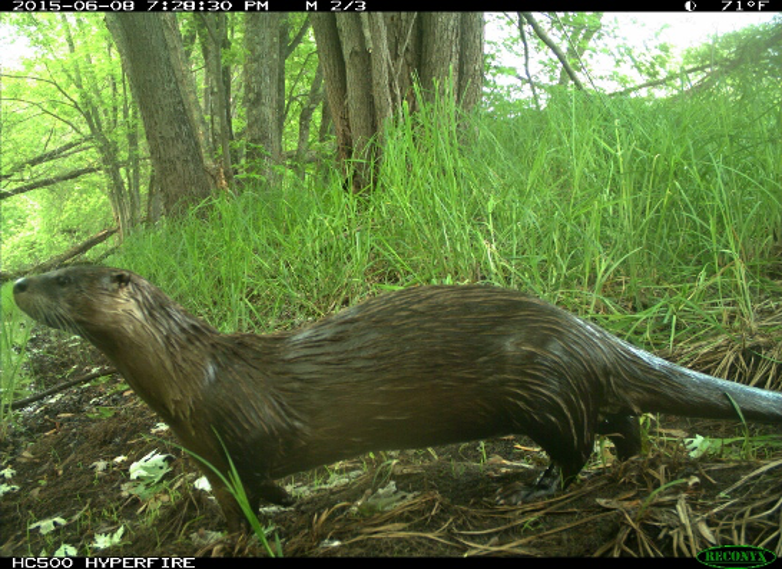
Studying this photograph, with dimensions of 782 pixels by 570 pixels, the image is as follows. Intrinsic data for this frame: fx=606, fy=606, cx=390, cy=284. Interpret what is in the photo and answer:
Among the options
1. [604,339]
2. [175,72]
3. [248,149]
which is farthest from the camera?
[248,149]

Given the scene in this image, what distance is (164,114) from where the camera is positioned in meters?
4.99

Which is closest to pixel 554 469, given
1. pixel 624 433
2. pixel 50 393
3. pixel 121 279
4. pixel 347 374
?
pixel 624 433

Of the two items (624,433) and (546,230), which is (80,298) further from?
(546,230)

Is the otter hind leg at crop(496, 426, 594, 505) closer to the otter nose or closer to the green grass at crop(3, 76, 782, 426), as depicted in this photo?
the green grass at crop(3, 76, 782, 426)

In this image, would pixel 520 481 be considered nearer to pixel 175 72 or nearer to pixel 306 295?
pixel 306 295

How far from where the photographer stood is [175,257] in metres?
3.63

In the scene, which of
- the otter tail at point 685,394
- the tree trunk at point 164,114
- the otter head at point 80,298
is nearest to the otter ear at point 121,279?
the otter head at point 80,298

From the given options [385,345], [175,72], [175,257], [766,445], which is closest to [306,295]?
[175,257]

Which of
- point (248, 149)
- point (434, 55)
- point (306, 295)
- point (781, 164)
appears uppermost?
point (434, 55)

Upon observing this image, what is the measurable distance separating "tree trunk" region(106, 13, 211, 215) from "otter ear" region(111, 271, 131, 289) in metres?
3.51

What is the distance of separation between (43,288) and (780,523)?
1835 mm

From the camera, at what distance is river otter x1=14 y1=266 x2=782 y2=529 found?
1.50m

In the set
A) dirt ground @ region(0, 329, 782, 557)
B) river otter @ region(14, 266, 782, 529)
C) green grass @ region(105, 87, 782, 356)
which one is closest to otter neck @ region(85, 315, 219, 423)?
river otter @ region(14, 266, 782, 529)

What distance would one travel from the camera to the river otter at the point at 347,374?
1.50 meters
